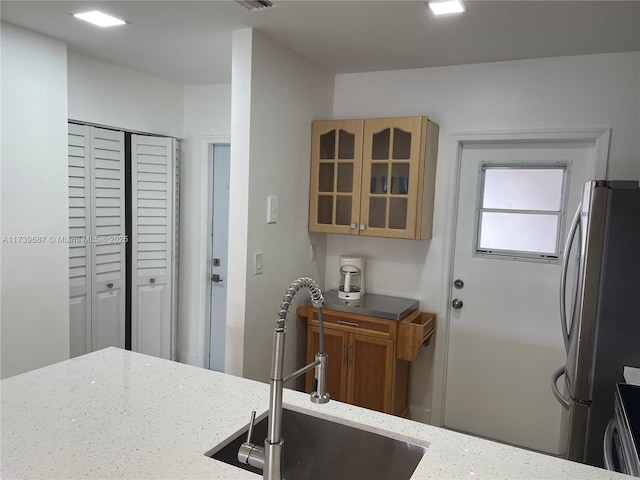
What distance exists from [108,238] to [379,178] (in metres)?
2.02

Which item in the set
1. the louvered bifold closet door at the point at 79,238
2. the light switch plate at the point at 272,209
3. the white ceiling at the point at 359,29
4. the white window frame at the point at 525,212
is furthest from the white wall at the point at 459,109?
the louvered bifold closet door at the point at 79,238

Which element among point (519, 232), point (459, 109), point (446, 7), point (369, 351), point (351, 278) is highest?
point (446, 7)

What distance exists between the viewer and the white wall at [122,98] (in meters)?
3.25

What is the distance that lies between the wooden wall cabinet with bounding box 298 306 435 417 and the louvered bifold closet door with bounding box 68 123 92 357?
1534mm

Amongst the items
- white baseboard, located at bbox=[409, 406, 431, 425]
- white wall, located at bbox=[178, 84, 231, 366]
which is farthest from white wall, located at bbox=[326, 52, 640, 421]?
white wall, located at bbox=[178, 84, 231, 366]

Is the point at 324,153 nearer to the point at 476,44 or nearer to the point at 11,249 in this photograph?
the point at 476,44

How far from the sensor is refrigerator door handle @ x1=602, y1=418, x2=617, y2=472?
5.72ft

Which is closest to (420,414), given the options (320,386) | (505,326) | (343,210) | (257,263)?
(505,326)

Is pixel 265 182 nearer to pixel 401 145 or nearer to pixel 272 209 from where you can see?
pixel 272 209

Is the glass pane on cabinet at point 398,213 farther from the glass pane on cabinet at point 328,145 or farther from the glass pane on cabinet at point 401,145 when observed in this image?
the glass pane on cabinet at point 328,145

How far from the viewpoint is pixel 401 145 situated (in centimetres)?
302

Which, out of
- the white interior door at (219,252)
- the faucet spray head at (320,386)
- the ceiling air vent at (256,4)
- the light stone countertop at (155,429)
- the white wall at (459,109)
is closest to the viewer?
the light stone countertop at (155,429)

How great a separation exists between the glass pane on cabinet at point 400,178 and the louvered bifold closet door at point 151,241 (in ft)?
5.96

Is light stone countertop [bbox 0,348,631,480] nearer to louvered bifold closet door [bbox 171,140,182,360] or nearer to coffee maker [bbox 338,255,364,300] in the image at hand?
coffee maker [bbox 338,255,364,300]
